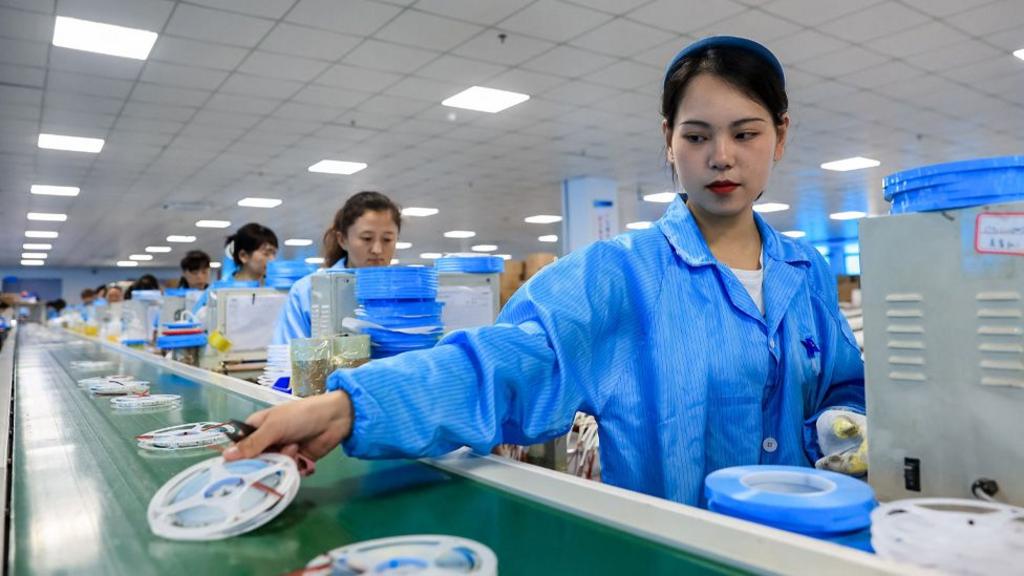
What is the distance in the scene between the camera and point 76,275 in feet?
79.6

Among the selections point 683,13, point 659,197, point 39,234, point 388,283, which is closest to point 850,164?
point 659,197

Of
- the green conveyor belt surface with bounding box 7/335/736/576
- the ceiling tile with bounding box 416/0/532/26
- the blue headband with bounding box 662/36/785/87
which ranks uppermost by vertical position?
the ceiling tile with bounding box 416/0/532/26

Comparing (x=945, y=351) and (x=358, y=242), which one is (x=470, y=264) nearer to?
(x=358, y=242)

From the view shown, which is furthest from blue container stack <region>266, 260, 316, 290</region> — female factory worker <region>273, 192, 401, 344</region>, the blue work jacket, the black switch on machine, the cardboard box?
the cardboard box

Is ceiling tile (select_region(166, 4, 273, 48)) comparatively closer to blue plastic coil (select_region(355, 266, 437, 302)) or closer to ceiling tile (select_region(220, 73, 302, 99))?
ceiling tile (select_region(220, 73, 302, 99))

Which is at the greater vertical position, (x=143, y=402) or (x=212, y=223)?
(x=212, y=223)

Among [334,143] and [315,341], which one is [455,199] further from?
[315,341]

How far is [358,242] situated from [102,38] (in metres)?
2.86

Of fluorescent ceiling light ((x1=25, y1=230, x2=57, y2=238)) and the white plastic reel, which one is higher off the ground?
fluorescent ceiling light ((x1=25, y1=230, x2=57, y2=238))

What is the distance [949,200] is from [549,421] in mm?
622

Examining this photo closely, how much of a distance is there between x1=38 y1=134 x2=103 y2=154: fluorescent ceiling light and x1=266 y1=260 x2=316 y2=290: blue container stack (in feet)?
14.2

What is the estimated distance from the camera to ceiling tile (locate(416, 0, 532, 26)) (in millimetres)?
3998

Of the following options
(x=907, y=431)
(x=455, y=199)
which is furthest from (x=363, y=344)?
(x=455, y=199)

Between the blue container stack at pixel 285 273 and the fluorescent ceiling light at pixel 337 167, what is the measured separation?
456 cm
